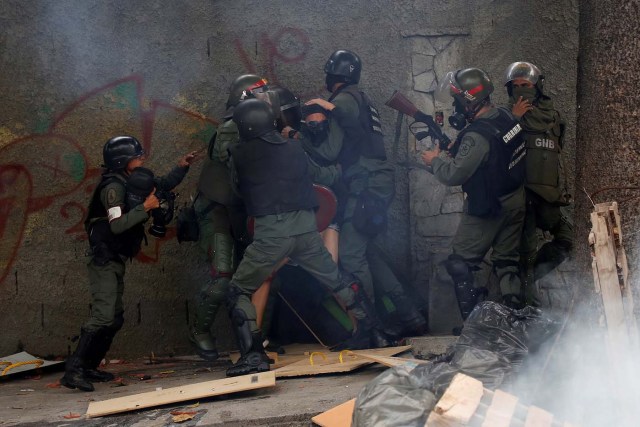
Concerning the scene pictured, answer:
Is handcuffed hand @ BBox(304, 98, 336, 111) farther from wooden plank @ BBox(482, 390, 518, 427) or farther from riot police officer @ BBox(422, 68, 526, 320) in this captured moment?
wooden plank @ BBox(482, 390, 518, 427)

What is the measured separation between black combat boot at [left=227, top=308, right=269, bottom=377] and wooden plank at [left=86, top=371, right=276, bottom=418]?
0.34m

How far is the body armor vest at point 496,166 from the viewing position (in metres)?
6.48

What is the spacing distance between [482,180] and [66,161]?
326cm

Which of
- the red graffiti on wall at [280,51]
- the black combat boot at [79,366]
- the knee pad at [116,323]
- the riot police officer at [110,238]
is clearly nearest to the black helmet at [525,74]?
the red graffiti on wall at [280,51]

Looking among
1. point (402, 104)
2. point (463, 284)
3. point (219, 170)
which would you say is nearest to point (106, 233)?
point (219, 170)

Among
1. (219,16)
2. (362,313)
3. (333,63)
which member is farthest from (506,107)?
(219,16)

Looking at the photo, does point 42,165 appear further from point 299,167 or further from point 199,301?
point 299,167

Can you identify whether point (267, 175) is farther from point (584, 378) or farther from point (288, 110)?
point (584, 378)

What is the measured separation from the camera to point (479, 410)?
3811mm

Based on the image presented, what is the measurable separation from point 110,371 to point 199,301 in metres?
0.86

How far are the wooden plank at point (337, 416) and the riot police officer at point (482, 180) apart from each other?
2.14 meters

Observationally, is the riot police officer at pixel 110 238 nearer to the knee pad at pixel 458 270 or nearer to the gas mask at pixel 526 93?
the knee pad at pixel 458 270

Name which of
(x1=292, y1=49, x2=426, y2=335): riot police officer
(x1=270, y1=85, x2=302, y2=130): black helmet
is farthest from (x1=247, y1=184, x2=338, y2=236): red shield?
(x1=270, y1=85, x2=302, y2=130): black helmet

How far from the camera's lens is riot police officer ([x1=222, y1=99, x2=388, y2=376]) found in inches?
241
